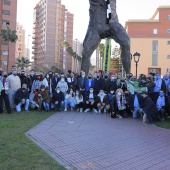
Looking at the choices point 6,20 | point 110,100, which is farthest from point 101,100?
point 6,20

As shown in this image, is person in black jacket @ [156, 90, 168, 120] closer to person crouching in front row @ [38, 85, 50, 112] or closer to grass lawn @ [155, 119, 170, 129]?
grass lawn @ [155, 119, 170, 129]

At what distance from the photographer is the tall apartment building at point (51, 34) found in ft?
308

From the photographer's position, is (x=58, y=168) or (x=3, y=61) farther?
(x=3, y=61)

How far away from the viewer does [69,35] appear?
103 m

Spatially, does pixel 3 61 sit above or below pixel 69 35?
below

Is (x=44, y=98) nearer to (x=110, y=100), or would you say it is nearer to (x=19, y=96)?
(x=19, y=96)

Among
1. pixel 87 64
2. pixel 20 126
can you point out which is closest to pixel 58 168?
pixel 20 126

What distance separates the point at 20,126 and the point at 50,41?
88204mm

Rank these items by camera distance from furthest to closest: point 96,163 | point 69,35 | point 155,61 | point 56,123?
point 69,35
point 155,61
point 56,123
point 96,163

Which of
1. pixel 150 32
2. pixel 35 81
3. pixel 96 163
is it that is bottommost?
pixel 96 163

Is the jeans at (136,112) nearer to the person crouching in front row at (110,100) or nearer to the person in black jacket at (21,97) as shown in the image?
the person crouching in front row at (110,100)

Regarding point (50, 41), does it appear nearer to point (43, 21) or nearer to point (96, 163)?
point (43, 21)

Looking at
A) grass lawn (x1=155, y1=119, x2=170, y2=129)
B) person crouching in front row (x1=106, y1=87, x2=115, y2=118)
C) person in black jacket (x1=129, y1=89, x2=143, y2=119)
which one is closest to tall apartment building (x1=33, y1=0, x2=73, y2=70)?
person crouching in front row (x1=106, y1=87, x2=115, y2=118)

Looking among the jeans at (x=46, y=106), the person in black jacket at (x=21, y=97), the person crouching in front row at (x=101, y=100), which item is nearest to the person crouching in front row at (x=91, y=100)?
the person crouching in front row at (x=101, y=100)
